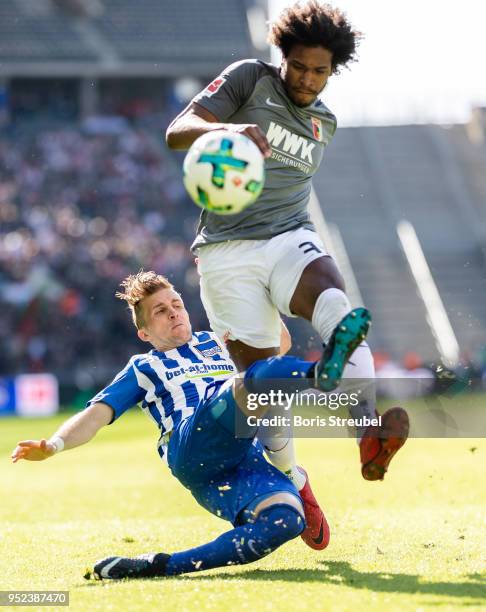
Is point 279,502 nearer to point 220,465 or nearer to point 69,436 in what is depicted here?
point 220,465

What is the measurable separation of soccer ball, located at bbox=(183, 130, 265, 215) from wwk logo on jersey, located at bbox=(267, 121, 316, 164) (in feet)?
2.65

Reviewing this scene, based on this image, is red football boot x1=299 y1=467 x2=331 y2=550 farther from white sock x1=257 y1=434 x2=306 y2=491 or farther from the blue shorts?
the blue shorts

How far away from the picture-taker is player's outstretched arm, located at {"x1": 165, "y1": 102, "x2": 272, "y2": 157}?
15.4 ft

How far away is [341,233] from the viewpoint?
2842cm

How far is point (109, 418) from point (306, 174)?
1647 mm

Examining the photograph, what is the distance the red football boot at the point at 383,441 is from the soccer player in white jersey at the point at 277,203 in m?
0.29

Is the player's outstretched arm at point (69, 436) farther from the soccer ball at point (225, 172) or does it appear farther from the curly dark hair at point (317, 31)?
the curly dark hair at point (317, 31)

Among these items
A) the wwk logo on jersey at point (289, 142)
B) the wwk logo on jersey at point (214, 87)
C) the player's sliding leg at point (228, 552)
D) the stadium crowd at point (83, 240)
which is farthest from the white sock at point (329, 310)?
the stadium crowd at point (83, 240)

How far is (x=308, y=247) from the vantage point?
5289mm

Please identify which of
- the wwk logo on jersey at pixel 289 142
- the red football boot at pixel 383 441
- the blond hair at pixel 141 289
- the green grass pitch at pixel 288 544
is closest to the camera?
the green grass pitch at pixel 288 544

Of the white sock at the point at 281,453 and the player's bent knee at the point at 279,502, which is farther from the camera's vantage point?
the white sock at the point at 281,453

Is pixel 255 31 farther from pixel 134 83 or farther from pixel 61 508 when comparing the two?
pixel 61 508

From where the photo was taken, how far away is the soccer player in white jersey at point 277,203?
16.9 ft

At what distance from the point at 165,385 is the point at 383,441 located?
1243 millimetres
